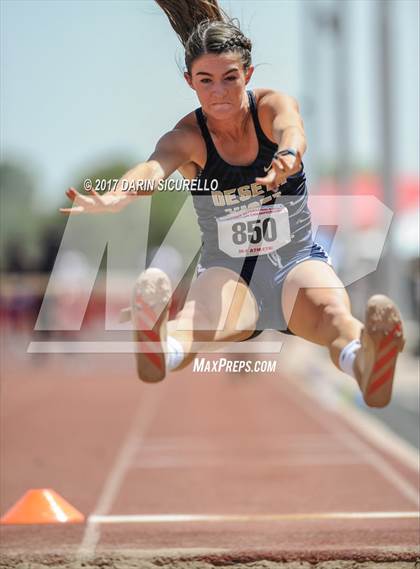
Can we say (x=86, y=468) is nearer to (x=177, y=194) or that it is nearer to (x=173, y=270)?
(x=173, y=270)

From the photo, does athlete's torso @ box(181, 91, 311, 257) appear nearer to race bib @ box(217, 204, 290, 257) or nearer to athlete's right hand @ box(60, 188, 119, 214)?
race bib @ box(217, 204, 290, 257)

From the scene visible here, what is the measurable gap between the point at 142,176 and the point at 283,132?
0.69m

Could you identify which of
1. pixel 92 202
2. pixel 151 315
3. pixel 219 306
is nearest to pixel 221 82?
pixel 92 202

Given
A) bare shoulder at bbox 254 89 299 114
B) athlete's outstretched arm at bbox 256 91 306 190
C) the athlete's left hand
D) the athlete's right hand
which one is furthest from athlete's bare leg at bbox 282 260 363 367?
the athlete's right hand

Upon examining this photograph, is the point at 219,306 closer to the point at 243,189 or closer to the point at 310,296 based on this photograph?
the point at 310,296

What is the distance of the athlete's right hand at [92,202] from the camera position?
4555 millimetres

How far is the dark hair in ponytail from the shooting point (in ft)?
16.3

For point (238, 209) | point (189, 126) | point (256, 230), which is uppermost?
point (189, 126)

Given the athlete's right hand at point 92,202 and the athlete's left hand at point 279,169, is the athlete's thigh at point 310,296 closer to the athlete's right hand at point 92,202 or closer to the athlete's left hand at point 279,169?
the athlete's left hand at point 279,169

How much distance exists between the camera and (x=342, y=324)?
4.71 m

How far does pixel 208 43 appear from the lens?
16.3ft

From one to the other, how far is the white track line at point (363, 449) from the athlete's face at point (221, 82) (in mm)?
3429

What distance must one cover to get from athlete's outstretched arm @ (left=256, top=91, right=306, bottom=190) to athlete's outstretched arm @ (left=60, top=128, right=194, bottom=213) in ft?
1.40

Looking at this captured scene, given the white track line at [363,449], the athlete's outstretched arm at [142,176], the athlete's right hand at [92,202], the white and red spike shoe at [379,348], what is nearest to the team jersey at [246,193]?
the athlete's outstretched arm at [142,176]
